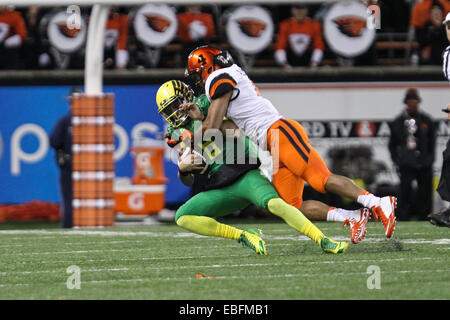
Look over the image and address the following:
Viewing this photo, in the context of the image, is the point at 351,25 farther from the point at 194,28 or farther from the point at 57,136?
the point at 57,136

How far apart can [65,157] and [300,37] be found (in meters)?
3.60

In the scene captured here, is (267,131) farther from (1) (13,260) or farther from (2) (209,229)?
(1) (13,260)

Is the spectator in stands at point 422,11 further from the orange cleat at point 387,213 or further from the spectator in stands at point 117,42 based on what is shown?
the orange cleat at point 387,213

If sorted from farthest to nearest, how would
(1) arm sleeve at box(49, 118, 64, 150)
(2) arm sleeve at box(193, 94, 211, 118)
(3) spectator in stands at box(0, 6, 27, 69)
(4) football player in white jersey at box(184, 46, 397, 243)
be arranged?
1. (3) spectator in stands at box(0, 6, 27, 69)
2. (1) arm sleeve at box(49, 118, 64, 150)
3. (2) arm sleeve at box(193, 94, 211, 118)
4. (4) football player in white jersey at box(184, 46, 397, 243)

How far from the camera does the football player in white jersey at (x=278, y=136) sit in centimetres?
816

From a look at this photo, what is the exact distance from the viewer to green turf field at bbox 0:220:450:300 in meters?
6.19

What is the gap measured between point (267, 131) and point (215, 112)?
0.50m

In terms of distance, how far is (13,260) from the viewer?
337 inches

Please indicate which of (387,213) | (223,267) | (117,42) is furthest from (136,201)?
(223,267)

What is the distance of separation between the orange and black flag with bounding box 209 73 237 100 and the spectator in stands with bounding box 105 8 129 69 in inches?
273

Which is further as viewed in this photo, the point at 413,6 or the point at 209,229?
the point at 413,6

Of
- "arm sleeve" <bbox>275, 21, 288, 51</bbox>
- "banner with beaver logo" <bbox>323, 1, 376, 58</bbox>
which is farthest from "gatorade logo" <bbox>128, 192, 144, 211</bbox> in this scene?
"banner with beaver logo" <bbox>323, 1, 376, 58</bbox>

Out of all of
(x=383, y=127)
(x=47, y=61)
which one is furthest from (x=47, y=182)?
(x=383, y=127)

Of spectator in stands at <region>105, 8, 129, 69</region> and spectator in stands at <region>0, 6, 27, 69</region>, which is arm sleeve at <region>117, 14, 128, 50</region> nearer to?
spectator in stands at <region>105, 8, 129, 69</region>
